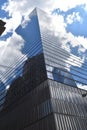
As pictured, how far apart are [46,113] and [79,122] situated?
16.4 ft

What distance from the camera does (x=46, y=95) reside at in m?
31.8

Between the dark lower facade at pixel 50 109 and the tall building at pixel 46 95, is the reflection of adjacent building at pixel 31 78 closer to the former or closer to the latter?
the tall building at pixel 46 95

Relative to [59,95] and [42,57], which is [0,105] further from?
[59,95]

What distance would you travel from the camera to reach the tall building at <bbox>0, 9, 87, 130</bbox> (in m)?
29.0

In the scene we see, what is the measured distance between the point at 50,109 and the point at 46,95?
3307mm

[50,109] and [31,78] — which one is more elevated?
[31,78]

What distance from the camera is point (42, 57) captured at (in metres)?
42.1

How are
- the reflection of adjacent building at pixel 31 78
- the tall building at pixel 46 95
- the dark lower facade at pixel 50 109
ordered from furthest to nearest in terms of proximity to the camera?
the reflection of adjacent building at pixel 31 78, the tall building at pixel 46 95, the dark lower facade at pixel 50 109

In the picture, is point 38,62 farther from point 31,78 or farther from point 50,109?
point 50,109

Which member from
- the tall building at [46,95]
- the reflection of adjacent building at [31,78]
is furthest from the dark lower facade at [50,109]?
the reflection of adjacent building at [31,78]

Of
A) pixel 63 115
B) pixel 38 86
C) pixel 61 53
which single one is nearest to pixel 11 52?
pixel 61 53

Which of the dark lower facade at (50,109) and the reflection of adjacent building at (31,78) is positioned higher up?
the reflection of adjacent building at (31,78)

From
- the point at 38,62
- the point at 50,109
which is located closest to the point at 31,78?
the point at 38,62

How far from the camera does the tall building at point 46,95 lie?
2898cm
